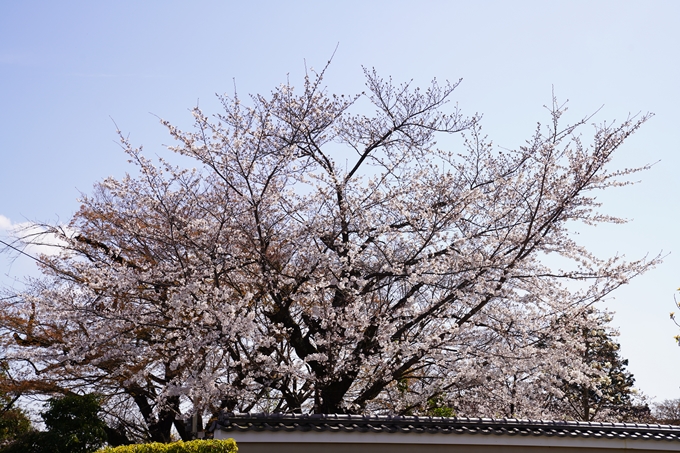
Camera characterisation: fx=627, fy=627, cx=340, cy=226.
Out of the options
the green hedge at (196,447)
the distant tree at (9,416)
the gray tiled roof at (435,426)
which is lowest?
the green hedge at (196,447)

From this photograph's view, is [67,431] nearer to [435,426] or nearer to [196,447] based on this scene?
[196,447]

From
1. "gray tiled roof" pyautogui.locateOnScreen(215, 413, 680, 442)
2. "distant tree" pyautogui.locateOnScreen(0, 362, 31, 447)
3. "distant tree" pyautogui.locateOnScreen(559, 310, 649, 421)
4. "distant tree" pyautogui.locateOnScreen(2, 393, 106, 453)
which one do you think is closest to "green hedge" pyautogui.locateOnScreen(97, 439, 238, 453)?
"gray tiled roof" pyautogui.locateOnScreen(215, 413, 680, 442)

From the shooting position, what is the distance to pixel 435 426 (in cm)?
620

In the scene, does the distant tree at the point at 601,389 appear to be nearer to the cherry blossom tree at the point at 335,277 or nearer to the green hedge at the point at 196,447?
the cherry blossom tree at the point at 335,277

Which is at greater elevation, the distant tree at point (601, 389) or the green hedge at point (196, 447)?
the distant tree at point (601, 389)

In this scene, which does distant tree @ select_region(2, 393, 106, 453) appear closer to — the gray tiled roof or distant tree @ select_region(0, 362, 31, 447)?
distant tree @ select_region(0, 362, 31, 447)

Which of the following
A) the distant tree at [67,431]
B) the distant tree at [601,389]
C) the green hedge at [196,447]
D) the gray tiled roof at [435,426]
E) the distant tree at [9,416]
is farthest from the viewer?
the distant tree at [601,389]

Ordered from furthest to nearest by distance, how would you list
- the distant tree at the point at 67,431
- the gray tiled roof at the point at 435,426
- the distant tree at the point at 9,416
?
the distant tree at the point at 9,416 < the distant tree at the point at 67,431 < the gray tiled roof at the point at 435,426

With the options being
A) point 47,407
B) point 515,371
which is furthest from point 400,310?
point 47,407

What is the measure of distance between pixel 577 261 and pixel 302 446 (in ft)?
17.9

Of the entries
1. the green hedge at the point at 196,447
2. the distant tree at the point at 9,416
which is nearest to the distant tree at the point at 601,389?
the green hedge at the point at 196,447

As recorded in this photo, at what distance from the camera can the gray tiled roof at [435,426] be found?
5723mm

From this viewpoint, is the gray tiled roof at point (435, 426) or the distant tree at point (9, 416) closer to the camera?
the gray tiled roof at point (435, 426)

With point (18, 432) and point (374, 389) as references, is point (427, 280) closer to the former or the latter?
point (374, 389)
